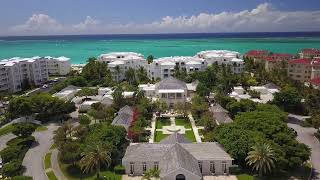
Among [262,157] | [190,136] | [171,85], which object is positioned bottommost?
[190,136]

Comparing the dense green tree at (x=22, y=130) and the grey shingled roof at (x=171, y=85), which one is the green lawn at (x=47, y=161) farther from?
the grey shingled roof at (x=171, y=85)

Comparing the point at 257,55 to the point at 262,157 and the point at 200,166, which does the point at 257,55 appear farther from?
the point at 262,157

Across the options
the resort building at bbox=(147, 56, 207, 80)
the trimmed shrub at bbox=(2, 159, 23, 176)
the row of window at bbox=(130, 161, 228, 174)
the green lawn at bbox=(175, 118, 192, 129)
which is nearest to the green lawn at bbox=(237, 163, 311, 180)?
the row of window at bbox=(130, 161, 228, 174)

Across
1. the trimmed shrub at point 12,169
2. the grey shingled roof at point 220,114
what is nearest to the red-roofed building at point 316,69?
the grey shingled roof at point 220,114

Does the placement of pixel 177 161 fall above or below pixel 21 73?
below

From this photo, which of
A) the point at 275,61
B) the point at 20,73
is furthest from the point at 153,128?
the point at 275,61

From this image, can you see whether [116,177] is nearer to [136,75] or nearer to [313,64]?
[136,75]
